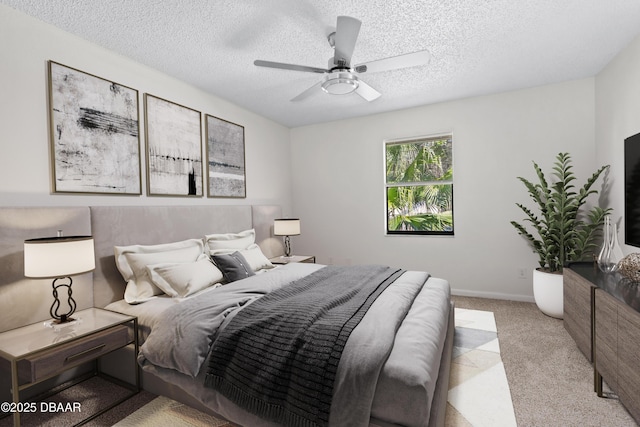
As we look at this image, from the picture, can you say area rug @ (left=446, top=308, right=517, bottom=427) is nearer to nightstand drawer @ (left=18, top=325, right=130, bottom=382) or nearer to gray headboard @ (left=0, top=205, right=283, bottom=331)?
nightstand drawer @ (left=18, top=325, right=130, bottom=382)

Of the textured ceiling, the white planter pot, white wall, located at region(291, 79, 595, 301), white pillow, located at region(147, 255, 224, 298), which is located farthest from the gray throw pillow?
Answer: the white planter pot

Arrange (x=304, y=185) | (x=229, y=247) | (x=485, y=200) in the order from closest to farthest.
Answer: (x=229, y=247)
(x=485, y=200)
(x=304, y=185)

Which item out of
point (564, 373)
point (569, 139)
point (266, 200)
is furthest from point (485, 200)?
point (266, 200)

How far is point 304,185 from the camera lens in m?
5.14

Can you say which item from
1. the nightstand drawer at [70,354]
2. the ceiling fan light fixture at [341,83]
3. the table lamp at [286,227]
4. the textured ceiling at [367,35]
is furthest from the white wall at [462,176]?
the nightstand drawer at [70,354]

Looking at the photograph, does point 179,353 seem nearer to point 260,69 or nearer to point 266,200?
point 260,69

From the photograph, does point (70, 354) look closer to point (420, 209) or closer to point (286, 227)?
point (286, 227)

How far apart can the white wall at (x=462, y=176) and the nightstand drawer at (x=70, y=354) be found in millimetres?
3329

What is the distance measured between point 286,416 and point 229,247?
210 cm

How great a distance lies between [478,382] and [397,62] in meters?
2.34

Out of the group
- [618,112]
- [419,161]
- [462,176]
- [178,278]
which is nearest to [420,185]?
[419,161]

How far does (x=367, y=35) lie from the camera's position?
2477mm

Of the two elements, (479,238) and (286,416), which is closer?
(286,416)

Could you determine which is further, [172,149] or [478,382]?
[172,149]
